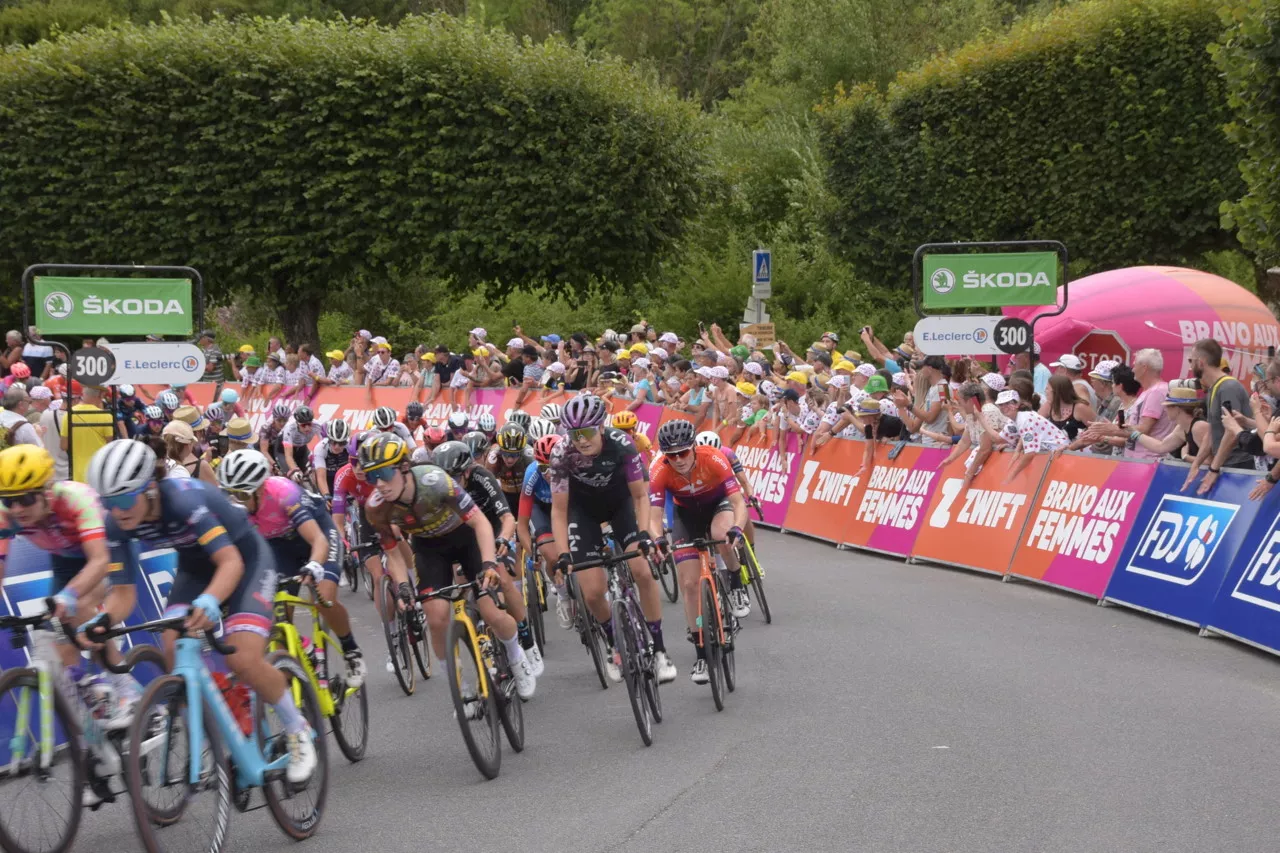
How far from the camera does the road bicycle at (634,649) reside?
8438 millimetres

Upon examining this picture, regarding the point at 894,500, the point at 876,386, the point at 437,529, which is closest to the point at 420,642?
the point at 437,529

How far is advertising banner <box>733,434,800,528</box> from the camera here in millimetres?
18859

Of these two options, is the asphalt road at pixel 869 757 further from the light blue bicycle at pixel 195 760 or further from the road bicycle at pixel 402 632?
the light blue bicycle at pixel 195 760

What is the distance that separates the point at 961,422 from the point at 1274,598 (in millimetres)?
5562

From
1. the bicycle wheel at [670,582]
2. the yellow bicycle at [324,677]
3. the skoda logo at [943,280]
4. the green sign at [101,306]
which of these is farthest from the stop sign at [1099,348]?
the yellow bicycle at [324,677]

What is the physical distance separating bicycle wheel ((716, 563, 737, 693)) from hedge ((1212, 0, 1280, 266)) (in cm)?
746

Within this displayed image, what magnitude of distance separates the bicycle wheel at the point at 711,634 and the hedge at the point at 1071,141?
21.5m

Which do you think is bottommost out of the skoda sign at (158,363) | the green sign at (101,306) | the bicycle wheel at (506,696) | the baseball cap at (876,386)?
the bicycle wheel at (506,696)

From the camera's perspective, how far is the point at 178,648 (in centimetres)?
638

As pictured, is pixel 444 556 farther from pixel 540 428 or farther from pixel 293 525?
pixel 540 428

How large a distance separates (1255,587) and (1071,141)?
67.1ft

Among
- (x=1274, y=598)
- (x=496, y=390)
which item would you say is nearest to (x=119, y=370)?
(x=496, y=390)

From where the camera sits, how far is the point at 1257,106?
14.8 m

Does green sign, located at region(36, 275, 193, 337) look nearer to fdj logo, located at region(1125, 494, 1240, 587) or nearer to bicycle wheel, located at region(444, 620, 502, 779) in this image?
bicycle wheel, located at region(444, 620, 502, 779)
